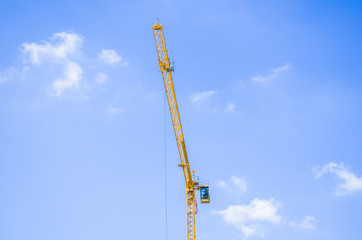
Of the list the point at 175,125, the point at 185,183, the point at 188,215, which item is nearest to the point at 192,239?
the point at 188,215

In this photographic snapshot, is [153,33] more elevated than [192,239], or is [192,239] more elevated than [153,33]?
[153,33]

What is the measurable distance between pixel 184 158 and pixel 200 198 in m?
7.39

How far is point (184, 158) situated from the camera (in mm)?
74438

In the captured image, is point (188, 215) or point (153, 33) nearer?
point (153, 33)

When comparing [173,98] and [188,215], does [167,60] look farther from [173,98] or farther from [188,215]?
[188,215]

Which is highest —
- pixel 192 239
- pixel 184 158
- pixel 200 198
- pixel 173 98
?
pixel 173 98

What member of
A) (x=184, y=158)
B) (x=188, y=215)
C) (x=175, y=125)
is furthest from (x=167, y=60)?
(x=188, y=215)

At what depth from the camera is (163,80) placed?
70938 mm

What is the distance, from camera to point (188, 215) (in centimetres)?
7706

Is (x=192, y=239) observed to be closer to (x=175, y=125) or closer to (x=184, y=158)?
(x=184, y=158)

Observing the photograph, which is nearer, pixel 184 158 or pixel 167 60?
pixel 167 60

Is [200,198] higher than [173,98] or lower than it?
lower

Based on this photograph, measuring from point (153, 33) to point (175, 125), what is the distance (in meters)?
15.3

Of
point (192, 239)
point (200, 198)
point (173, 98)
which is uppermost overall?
point (173, 98)
